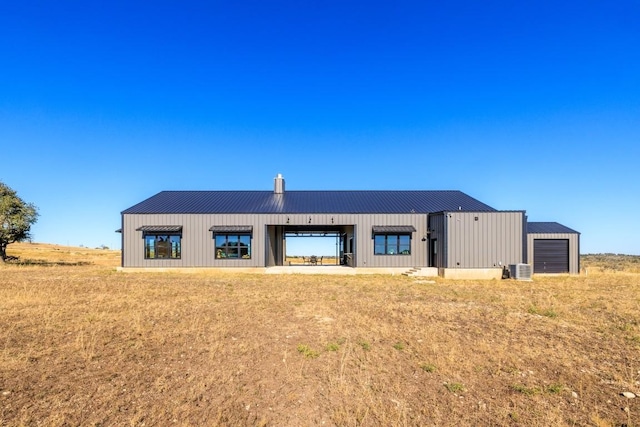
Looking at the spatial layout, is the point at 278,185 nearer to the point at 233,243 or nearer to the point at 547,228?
the point at 233,243

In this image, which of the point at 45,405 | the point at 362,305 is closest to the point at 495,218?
the point at 362,305

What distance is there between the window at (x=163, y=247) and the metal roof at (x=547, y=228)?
885 inches

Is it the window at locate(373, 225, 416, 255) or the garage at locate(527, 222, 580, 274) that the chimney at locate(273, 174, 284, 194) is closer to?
the window at locate(373, 225, 416, 255)

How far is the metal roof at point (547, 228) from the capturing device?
25844 millimetres

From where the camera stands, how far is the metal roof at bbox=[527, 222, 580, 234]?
25844mm

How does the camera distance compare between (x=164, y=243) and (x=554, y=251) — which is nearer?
(x=554, y=251)

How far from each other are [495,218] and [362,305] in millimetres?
14199

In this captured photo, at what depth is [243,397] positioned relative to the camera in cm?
535

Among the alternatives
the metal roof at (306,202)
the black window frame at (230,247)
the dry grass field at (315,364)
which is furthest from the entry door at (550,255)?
the black window frame at (230,247)

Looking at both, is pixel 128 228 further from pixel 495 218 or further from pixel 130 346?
pixel 495 218

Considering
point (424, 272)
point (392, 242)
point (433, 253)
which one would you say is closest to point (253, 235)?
point (392, 242)

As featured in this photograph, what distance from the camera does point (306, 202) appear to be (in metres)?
29.6

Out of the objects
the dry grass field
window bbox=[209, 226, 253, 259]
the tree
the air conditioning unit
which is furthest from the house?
the dry grass field

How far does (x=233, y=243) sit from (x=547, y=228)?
20.4 m
